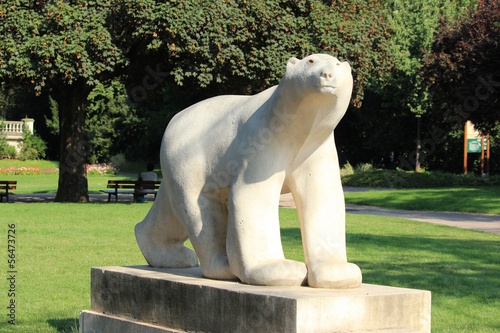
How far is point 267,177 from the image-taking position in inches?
183

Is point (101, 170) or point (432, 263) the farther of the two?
point (101, 170)

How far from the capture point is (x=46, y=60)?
52.9 ft

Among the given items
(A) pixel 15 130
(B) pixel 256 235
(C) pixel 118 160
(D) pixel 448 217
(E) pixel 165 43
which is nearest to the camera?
(B) pixel 256 235

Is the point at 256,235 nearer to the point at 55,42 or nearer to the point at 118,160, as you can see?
the point at 55,42

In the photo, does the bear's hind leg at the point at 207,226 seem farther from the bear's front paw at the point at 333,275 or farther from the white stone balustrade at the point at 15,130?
the white stone balustrade at the point at 15,130

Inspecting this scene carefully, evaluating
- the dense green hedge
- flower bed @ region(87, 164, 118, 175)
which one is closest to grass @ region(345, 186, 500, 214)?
the dense green hedge

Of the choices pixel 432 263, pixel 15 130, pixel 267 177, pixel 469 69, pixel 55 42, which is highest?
pixel 469 69

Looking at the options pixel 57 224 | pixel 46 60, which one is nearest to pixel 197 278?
pixel 57 224

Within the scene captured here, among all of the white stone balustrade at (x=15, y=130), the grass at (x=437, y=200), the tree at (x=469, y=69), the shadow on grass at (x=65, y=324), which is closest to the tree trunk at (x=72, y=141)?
the grass at (x=437, y=200)

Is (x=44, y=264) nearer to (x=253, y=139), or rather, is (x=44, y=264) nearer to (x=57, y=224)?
(x=57, y=224)

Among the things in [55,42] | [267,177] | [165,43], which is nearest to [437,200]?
[165,43]

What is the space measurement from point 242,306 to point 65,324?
9.59 feet

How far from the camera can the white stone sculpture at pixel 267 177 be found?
4.47 metres

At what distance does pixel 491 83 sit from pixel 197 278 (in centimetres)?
2199
